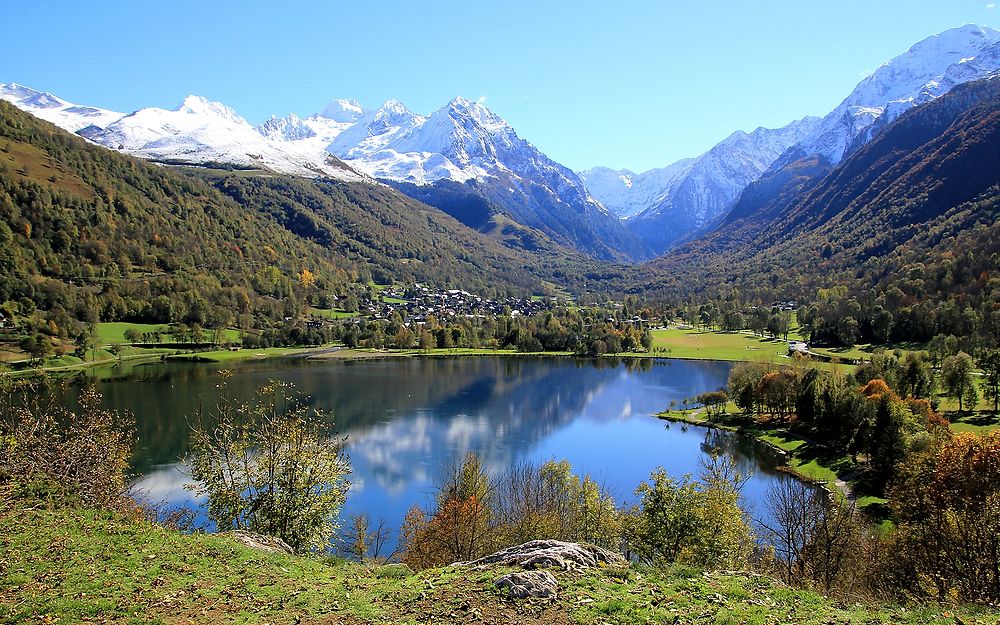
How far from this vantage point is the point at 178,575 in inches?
490

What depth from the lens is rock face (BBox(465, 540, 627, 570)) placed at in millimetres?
13492

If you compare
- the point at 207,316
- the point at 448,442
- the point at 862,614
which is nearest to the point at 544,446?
the point at 448,442

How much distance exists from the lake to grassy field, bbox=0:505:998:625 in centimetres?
1398

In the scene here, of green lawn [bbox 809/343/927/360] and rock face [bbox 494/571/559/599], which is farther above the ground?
green lawn [bbox 809/343/927/360]

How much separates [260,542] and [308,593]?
5.47 metres

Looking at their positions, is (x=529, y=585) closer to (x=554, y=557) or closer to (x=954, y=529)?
(x=554, y=557)

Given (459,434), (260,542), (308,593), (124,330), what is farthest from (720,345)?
(308,593)

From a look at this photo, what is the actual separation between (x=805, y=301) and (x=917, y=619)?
586 feet

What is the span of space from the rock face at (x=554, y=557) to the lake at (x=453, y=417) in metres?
18.1

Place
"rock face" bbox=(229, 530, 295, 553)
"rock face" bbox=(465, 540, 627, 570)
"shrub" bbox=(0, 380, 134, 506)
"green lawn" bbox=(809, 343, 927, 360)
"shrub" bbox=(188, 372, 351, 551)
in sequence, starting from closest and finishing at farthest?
"rock face" bbox=(465, 540, 627, 570) → "rock face" bbox=(229, 530, 295, 553) → "shrub" bbox=(0, 380, 134, 506) → "shrub" bbox=(188, 372, 351, 551) → "green lawn" bbox=(809, 343, 927, 360)

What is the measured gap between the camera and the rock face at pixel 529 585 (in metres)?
11.7

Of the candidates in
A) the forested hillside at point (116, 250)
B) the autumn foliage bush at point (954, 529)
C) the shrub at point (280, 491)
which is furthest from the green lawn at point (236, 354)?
the autumn foliage bush at point (954, 529)

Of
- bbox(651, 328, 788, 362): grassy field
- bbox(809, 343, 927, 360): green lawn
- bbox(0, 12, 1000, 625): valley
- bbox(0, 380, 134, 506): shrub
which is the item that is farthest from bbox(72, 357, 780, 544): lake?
bbox(809, 343, 927, 360): green lawn

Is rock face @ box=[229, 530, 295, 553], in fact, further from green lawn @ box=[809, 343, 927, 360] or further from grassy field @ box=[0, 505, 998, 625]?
green lawn @ box=[809, 343, 927, 360]
